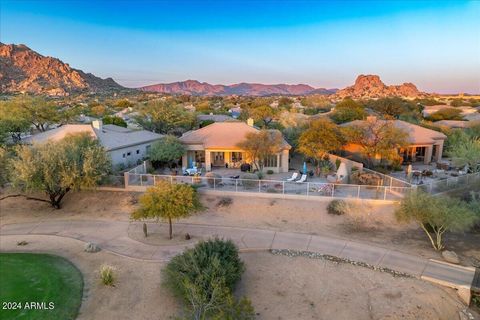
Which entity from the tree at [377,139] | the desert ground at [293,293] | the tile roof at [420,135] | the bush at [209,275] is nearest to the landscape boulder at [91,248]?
the desert ground at [293,293]

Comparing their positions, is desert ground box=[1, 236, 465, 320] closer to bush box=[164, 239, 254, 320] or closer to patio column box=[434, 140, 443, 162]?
bush box=[164, 239, 254, 320]

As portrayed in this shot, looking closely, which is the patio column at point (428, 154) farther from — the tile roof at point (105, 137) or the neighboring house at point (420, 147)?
the tile roof at point (105, 137)

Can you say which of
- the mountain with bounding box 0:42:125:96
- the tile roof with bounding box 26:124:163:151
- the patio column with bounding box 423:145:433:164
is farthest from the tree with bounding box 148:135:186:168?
the mountain with bounding box 0:42:125:96

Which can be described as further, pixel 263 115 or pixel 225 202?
pixel 263 115

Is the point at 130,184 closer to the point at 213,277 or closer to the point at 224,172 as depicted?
the point at 224,172

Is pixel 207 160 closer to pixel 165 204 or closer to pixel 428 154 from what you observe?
pixel 165 204

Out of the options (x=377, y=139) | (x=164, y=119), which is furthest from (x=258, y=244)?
(x=164, y=119)

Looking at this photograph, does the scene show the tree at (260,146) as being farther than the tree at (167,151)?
No
